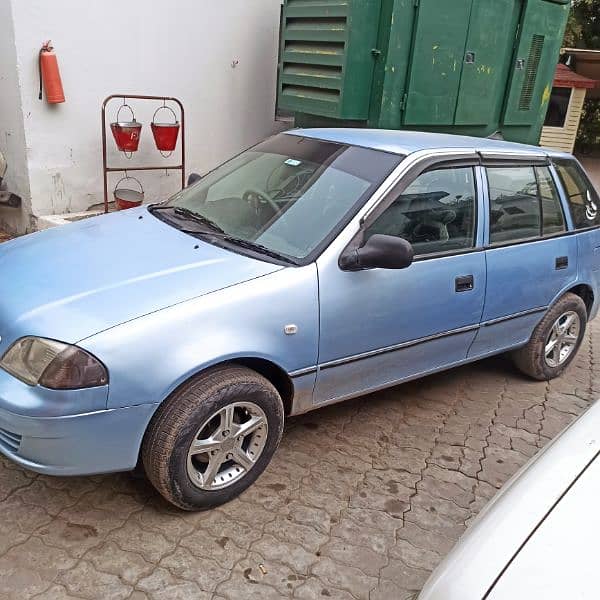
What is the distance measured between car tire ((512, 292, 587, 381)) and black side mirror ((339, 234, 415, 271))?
1.71 meters

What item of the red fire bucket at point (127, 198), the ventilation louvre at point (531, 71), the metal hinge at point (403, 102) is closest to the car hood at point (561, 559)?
the red fire bucket at point (127, 198)

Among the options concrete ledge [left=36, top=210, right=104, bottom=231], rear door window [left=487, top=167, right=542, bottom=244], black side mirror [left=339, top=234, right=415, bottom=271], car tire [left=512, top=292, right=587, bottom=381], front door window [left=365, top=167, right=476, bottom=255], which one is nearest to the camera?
black side mirror [left=339, top=234, right=415, bottom=271]

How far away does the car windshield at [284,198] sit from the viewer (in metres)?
2.92

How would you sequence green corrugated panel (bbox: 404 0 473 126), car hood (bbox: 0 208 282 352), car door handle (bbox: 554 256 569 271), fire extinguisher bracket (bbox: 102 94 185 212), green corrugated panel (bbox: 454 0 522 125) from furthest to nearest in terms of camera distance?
green corrugated panel (bbox: 454 0 522 125), green corrugated panel (bbox: 404 0 473 126), fire extinguisher bracket (bbox: 102 94 185 212), car door handle (bbox: 554 256 569 271), car hood (bbox: 0 208 282 352)

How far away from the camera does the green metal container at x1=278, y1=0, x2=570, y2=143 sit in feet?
18.3

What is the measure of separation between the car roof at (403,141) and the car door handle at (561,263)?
694 mm

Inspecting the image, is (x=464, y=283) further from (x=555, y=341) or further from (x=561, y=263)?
(x=555, y=341)

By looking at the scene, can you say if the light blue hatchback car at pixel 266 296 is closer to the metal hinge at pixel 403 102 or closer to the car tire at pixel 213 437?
the car tire at pixel 213 437

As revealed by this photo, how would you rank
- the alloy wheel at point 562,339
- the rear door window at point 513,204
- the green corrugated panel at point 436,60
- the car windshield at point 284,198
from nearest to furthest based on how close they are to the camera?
the car windshield at point 284,198
the rear door window at point 513,204
the alloy wheel at point 562,339
the green corrugated panel at point 436,60

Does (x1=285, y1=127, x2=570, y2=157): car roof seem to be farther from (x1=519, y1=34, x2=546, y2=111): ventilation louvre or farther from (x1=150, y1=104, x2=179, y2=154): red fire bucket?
(x1=519, y1=34, x2=546, y2=111): ventilation louvre

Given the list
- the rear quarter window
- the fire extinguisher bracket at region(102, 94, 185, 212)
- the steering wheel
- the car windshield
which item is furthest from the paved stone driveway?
the fire extinguisher bracket at region(102, 94, 185, 212)

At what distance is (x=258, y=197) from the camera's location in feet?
10.7

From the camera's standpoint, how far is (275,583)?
237 centimetres

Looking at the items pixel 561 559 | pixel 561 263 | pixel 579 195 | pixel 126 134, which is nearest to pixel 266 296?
pixel 561 559
